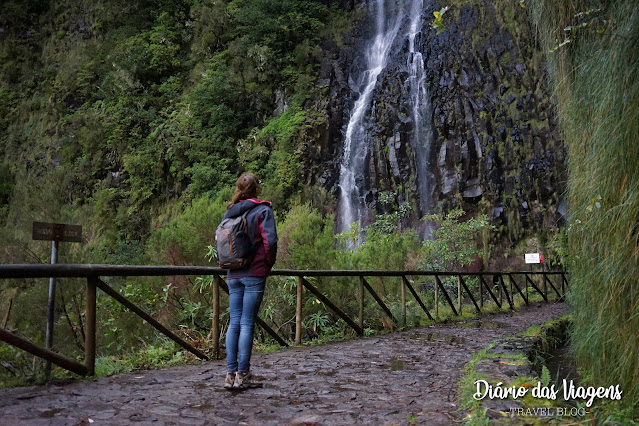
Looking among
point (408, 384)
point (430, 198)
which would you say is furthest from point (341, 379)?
point (430, 198)

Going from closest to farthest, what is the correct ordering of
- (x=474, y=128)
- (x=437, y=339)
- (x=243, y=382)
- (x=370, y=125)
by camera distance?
(x=243, y=382), (x=437, y=339), (x=474, y=128), (x=370, y=125)

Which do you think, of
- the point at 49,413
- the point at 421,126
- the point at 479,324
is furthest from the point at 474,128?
the point at 49,413

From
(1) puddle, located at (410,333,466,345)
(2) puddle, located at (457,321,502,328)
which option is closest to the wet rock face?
(2) puddle, located at (457,321,502,328)

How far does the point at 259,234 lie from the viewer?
408 cm

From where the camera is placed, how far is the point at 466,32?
1037 inches

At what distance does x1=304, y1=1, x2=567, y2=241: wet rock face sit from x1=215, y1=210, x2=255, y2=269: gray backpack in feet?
67.0

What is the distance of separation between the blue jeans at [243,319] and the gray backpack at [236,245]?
0.54ft

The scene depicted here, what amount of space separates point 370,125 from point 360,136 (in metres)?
0.77

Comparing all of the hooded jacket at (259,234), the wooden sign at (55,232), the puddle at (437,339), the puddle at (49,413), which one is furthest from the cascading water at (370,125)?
the puddle at (49,413)

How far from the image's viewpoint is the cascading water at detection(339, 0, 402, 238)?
24.8m

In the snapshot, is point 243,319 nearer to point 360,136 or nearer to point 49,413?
point 49,413

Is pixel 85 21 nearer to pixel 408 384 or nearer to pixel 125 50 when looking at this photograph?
pixel 125 50

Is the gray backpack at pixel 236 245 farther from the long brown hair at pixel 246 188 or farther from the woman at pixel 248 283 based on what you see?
the long brown hair at pixel 246 188

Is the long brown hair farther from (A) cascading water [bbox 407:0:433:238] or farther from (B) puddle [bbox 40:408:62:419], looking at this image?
(A) cascading water [bbox 407:0:433:238]
